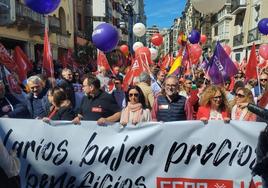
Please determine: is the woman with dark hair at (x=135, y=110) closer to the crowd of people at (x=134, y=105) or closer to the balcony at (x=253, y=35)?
the crowd of people at (x=134, y=105)

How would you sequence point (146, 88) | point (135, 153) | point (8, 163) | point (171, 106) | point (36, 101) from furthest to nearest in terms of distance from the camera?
point (146, 88)
point (36, 101)
point (171, 106)
point (135, 153)
point (8, 163)

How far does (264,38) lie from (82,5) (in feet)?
60.7

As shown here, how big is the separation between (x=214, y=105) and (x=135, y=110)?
920 mm

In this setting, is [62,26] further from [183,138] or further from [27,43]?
[183,138]

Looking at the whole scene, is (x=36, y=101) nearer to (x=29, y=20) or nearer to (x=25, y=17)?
(x=25, y=17)

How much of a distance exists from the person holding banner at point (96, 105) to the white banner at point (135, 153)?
2.57ft

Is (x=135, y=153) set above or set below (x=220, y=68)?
below

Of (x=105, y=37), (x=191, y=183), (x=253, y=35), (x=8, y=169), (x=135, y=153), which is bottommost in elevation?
(x=191, y=183)

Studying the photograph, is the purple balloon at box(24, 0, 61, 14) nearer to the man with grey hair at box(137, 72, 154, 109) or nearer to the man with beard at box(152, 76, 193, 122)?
the man with grey hair at box(137, 72, 154, 109)

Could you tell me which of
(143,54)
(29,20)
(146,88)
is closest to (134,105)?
(146,88)

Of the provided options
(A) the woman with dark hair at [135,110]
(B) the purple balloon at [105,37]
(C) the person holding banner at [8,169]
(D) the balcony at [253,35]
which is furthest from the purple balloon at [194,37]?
(D) the balcony at [253,35]

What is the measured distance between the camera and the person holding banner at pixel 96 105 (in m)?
4.99

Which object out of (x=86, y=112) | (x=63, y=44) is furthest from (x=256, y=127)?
(x=63, y=44)

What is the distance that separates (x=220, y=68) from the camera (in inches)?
295
